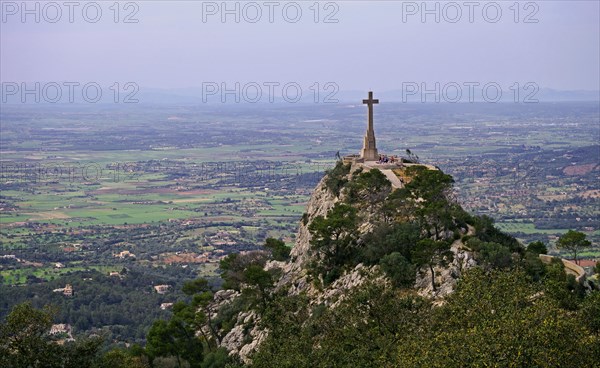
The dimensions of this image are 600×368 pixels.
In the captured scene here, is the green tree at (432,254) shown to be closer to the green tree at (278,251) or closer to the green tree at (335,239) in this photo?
the green tree at (335,239)

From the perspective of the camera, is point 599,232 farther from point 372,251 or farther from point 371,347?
point 371,347

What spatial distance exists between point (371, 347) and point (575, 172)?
511 feet

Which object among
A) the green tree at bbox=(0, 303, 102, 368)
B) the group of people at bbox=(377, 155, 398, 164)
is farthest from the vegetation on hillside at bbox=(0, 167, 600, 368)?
the group of people at bbox=(377, 155, 398, 164)

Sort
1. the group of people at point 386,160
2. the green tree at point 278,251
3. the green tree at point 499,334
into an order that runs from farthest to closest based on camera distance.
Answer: the green tree at point 278,251 < the group of people at point 386,160 < the green tree at point 499,334

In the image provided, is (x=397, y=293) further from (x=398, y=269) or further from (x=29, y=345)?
(x=29, y=345)

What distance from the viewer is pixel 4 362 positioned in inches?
1126

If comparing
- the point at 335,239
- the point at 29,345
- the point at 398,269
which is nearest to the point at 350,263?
the point at 335,239

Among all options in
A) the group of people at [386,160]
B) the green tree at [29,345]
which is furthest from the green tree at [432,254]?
the group of people at [386,160]

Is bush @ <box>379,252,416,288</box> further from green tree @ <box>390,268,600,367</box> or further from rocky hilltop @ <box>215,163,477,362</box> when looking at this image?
green tree @ <box>390,268,600,367</box>

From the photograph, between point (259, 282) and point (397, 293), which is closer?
point (397, 293)

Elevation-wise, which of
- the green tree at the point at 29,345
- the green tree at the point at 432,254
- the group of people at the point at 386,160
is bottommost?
the green tree at the point at 29,345

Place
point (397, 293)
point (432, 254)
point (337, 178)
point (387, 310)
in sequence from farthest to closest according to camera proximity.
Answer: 1. point (337, 178)
2. point (432, 254)
3. point (397, 293)
4. point (387, 310)

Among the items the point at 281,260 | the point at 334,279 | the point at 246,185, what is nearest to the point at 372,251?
the point at 334,279

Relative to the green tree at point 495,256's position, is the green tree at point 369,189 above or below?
above
